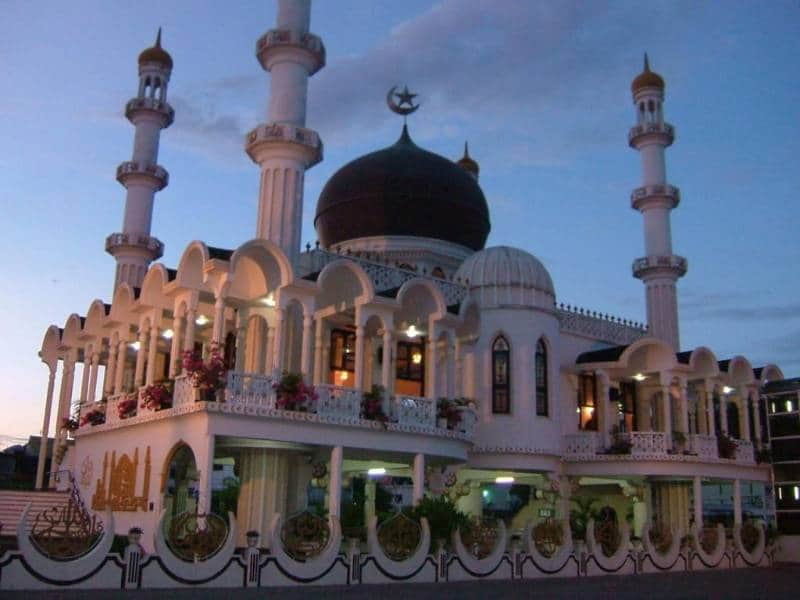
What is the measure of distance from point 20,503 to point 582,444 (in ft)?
55.2

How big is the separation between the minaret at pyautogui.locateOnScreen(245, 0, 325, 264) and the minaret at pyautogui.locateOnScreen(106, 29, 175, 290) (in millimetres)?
10281

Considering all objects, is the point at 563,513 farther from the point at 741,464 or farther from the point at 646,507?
the point at 741,464

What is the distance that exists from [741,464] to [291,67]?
20.1 meters

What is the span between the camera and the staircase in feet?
74.3

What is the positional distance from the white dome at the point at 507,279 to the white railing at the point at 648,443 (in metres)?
5.05

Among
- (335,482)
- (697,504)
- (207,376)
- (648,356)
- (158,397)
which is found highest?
(648,356)

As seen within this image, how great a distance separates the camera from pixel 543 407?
92.0ft

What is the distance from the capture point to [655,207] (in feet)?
120

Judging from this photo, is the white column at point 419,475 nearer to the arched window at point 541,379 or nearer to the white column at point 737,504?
the arched window at point 541,379

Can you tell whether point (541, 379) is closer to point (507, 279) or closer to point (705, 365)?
point (507, 279)

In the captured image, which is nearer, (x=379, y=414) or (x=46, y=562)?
(x=46, y=562)

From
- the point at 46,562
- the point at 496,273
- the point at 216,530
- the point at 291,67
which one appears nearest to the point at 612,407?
the point at 496,273

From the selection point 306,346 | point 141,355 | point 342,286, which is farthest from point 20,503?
point 342,286

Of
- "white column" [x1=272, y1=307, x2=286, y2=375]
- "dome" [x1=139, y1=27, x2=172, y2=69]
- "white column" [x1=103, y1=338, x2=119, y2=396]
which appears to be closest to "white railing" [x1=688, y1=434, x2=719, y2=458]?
"white column" [x1=272, y1=307, x2=286, y2=375]
